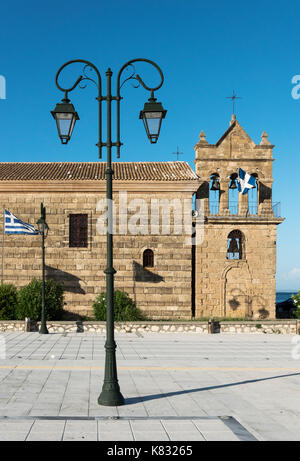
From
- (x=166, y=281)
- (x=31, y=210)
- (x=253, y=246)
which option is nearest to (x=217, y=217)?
(x=253, y=246)

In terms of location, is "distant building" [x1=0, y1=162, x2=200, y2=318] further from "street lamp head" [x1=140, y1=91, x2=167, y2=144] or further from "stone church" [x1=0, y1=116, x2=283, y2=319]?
"street lamp head" [x1=140, y1=91, x2=167, y2=144]

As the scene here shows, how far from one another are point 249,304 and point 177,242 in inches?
210

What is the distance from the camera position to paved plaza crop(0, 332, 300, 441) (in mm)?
6531

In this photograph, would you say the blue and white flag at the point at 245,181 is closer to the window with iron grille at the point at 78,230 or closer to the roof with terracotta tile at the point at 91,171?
Result: the roof with terracotta tile at the point at 91,171

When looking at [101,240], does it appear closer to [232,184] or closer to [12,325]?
[12,325]

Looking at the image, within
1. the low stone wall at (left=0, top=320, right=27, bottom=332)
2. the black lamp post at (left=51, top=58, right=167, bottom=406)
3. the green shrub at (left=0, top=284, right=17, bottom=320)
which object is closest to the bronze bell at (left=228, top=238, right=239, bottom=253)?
the green shrub at (left=0, top=284, right=17, bottom=320)

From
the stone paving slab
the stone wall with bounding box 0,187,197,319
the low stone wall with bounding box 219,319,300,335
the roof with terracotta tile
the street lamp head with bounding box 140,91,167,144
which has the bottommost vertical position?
the low stone wall with bounding box 219,319,300,335

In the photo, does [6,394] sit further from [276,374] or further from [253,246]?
[253,246]

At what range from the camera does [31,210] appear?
2469 cm

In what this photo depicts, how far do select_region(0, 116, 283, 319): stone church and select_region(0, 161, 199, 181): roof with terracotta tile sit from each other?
0.11 m

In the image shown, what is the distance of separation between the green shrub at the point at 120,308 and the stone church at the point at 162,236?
1705 mm

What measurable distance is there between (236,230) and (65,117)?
1895 centimetres

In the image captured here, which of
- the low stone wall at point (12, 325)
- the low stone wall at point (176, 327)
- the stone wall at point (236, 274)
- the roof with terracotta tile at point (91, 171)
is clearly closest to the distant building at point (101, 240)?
the roof with terracotta tile at point (91, 171)
